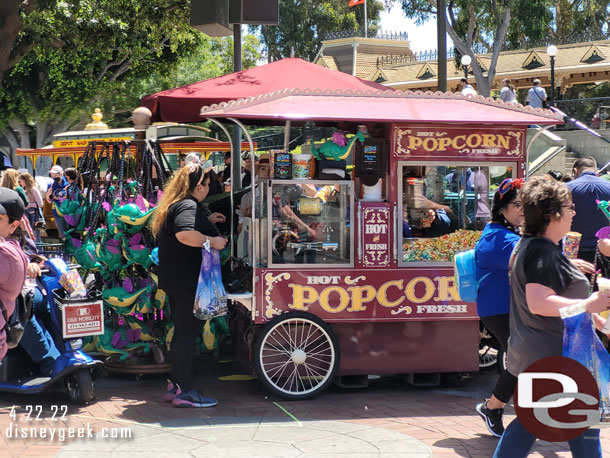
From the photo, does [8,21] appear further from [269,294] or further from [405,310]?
[405,310]

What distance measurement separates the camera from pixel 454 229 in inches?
275

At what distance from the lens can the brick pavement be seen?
5.34 m

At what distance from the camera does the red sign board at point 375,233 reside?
659cm

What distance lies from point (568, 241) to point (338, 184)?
6.00 feet

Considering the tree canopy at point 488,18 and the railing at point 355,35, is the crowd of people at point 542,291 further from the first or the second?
the railing at point 355,35

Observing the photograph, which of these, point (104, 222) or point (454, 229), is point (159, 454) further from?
point (454, 229)

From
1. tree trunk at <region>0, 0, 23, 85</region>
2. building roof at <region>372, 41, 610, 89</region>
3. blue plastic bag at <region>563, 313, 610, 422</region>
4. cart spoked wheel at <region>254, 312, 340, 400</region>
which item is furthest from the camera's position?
building roof at <region>372, 41, 610, 89</region>

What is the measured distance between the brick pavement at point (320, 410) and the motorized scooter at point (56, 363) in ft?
0.54

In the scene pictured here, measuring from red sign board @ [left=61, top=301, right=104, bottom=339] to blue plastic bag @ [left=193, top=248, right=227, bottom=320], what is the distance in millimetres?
723

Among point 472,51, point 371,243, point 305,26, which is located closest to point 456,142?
point 371,243

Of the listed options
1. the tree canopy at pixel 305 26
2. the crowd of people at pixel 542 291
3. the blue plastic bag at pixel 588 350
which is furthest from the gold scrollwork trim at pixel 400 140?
the tree canopy at pixel 305 26

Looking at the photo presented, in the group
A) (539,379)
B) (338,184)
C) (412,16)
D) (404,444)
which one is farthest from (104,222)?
(412,16)

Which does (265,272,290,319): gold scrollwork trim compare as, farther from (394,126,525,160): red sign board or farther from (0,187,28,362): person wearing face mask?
(0,187,28,362): person wearing face mask

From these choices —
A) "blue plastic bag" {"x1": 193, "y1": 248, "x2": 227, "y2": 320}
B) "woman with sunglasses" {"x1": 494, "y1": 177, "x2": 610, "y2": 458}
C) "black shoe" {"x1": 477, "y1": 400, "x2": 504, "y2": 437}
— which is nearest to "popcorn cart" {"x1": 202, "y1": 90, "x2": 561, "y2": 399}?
"blue plastic bag" {"x1": 193, "y1": 248, "x2": 227, "y2": 320}
